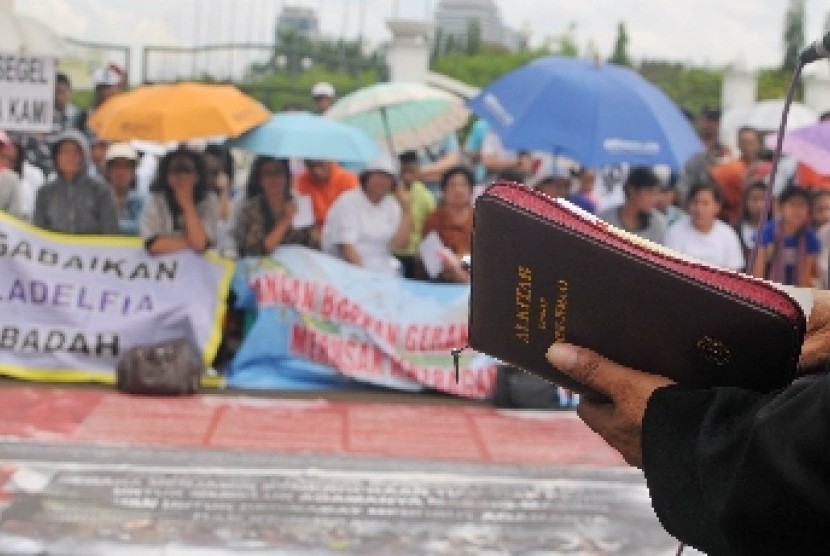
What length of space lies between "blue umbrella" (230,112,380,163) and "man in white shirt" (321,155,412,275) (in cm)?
22

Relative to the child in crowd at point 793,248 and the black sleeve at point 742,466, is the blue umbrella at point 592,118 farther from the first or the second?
the black sleeve at point 742,466

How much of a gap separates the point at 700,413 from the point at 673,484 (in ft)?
0.33

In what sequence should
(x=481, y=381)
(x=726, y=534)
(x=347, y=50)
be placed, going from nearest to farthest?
(x=726, y=534)
(x=481, y=381)
(x=347, y=50)

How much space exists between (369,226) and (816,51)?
23.2ft

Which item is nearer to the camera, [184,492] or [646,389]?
[646,389]

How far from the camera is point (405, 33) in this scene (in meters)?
20.4

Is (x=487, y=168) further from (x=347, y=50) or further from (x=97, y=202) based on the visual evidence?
(x=347, y=50)

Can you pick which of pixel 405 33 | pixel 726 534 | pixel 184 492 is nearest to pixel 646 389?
pixel 726 534

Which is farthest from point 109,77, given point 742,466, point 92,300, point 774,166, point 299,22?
point 299,22

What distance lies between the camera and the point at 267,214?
987 cm

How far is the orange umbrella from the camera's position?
970cm

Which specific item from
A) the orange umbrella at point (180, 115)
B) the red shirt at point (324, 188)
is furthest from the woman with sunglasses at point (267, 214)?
the red shirt at point (324, 188)

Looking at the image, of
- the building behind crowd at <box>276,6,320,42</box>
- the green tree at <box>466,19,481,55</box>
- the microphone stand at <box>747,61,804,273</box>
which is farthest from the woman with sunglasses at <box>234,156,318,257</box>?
the building behind crowd at <box>276,6,320,42</box>

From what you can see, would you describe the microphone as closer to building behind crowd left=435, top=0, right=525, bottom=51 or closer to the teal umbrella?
the teal umbrella
